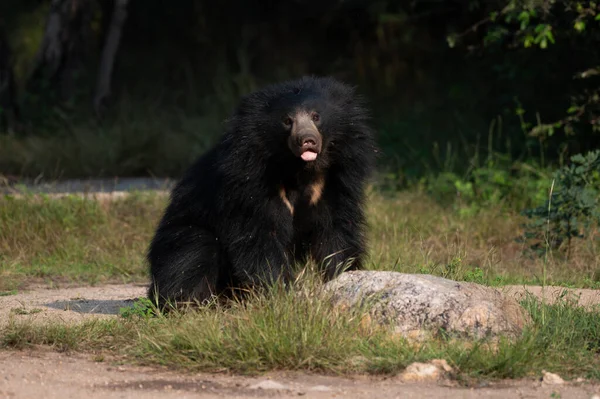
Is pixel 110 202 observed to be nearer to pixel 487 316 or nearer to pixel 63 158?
pixel 63 158

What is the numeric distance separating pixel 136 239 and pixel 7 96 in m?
5.75

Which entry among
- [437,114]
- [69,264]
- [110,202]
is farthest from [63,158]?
[437,114]

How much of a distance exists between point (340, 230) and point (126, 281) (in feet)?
9.20

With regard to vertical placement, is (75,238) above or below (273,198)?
below

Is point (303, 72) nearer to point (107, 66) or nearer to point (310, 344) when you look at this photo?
point (107, 66)

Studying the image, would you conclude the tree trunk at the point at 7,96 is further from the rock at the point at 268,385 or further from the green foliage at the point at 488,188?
the rock at the point at 268,385

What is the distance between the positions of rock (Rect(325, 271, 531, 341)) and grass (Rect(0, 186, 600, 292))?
198cm

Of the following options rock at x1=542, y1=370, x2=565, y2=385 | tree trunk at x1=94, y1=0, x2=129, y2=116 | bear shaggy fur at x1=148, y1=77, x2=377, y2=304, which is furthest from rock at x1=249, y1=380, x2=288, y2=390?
tree trunk at x1=94, y1=0, x2=129, y2=116

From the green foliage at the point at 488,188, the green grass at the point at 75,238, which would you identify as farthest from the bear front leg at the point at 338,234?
the green foliage at the point at 488,188

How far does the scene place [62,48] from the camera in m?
14.9

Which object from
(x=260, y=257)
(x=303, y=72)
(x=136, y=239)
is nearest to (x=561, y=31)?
(x=136, y=239)

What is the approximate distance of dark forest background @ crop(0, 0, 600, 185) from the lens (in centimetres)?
1116

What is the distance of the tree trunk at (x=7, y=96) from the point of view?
14109mm

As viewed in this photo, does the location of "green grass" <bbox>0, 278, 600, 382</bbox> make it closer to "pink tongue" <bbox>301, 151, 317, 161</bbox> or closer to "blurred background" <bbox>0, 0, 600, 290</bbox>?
"pink tongue" <bbox>301, 151, 317, 161</bbox>
